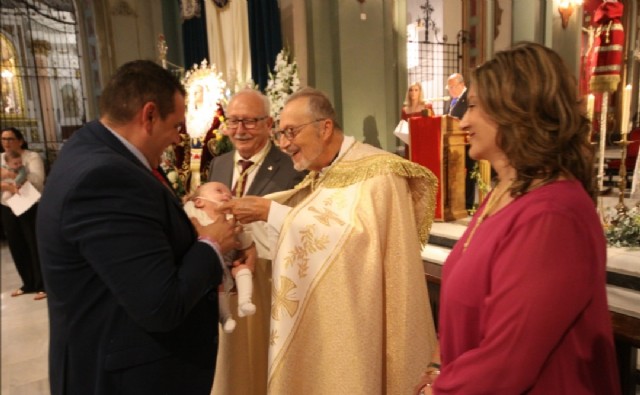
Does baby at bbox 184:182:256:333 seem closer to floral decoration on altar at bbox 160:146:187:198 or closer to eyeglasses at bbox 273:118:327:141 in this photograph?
eyeglasses at bbox 273:118:327:141

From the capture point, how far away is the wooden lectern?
4.22m

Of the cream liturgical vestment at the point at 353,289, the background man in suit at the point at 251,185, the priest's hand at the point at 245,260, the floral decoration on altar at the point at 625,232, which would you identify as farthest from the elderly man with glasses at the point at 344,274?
the floral decoration on altar at the point at 625,232

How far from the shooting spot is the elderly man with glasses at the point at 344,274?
1.90m

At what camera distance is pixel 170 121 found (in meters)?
1.34

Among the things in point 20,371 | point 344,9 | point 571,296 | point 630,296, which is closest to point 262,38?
point 344,9

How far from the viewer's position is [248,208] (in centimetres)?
198

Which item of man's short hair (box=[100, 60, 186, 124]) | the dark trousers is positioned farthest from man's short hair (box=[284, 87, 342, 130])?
the dark trousers

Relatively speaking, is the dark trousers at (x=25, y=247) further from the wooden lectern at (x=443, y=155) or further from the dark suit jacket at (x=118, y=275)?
the dark suit jacket at (x=118, y=275)

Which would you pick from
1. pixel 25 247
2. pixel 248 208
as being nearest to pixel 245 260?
pixel 248 208

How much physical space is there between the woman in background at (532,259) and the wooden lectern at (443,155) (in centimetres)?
308

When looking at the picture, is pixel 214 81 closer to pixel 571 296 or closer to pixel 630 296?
pixel 630 296

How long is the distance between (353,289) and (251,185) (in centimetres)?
95

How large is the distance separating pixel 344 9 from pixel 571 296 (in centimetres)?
512

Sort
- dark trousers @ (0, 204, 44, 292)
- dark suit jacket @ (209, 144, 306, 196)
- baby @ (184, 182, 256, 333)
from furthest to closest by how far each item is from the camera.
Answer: dark trousers @ (0, 204, 44, 292)
dark suit jacket @ (209, 144, 306, 196)
baby @ (184, 182, 256, 333)
